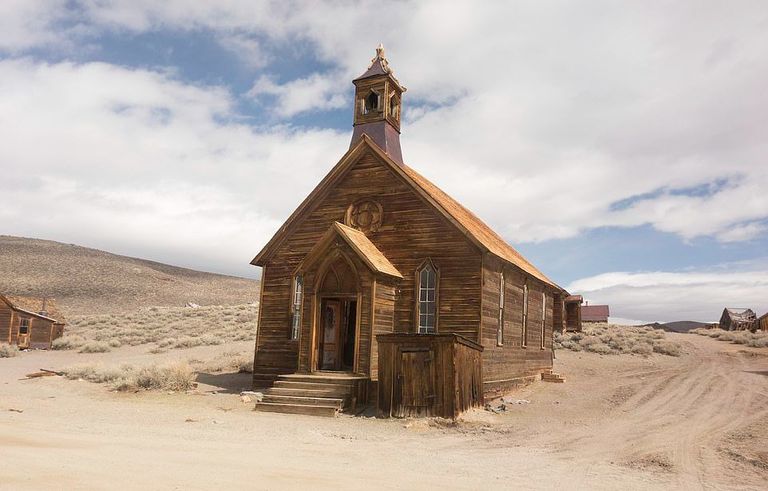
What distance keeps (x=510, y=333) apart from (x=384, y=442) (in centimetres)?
1011

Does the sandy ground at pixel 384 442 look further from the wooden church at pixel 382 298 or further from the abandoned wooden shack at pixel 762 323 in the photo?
the abandoned wooden shack at pixel 762 323

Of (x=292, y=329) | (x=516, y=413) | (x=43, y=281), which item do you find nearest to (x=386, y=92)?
(x=292, y=329)

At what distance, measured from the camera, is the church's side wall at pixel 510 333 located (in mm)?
17797

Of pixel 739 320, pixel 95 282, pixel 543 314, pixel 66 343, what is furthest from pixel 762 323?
pixel 95 282

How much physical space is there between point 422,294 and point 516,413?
4241 mm

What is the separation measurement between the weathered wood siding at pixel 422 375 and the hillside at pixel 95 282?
196ft

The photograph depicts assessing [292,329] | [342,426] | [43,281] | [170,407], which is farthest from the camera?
[43,281]

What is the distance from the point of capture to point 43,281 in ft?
253

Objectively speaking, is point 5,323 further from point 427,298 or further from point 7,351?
point 427,298

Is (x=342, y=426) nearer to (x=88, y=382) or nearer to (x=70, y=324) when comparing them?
(x=88, y=382)

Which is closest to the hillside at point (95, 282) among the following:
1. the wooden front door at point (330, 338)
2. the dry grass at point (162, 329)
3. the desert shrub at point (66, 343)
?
the dry grass at point (162, 329)

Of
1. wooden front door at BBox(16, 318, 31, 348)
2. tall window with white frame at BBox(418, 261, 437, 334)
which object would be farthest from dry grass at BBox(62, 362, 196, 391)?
wooden front door at BBox(16, 318, 31, 348)

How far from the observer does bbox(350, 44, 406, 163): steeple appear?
21.3 m

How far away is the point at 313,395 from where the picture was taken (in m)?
15.4
